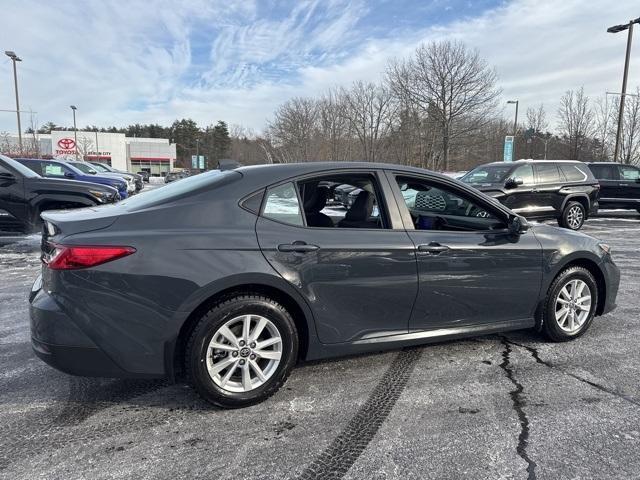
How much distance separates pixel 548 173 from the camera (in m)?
11.6

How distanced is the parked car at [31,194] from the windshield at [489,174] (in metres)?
8.72

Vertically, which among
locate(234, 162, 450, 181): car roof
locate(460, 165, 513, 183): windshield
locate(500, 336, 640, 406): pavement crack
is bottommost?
locate(500, 336, 640, 406): pavement crack

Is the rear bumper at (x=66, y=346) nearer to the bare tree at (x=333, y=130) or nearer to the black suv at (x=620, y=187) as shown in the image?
the black suv at (x=620, y=187)

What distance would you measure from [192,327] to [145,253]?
528 mm

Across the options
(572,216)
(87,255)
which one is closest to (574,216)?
(572,216)

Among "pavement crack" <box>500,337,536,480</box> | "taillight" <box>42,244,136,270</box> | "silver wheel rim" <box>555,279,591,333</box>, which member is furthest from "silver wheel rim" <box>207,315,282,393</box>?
"silver wheel rim" <box>555,279,591,333</box>

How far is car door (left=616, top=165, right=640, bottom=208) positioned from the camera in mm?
15086

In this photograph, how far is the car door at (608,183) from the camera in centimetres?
1520

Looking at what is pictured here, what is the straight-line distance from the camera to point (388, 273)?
10.7 ft

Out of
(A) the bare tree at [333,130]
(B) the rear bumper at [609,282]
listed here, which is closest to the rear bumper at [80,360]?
(B) the rear bumper at [609,282]

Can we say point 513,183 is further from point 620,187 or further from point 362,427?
point 362,427

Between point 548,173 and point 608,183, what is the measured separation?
5.16 meters

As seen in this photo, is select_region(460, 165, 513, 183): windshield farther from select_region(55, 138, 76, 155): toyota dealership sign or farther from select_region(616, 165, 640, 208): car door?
select_region(55, 138, 76, 155): toyota dealership sign

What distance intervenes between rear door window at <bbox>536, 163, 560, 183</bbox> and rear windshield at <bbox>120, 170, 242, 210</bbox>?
1004 centimetres
